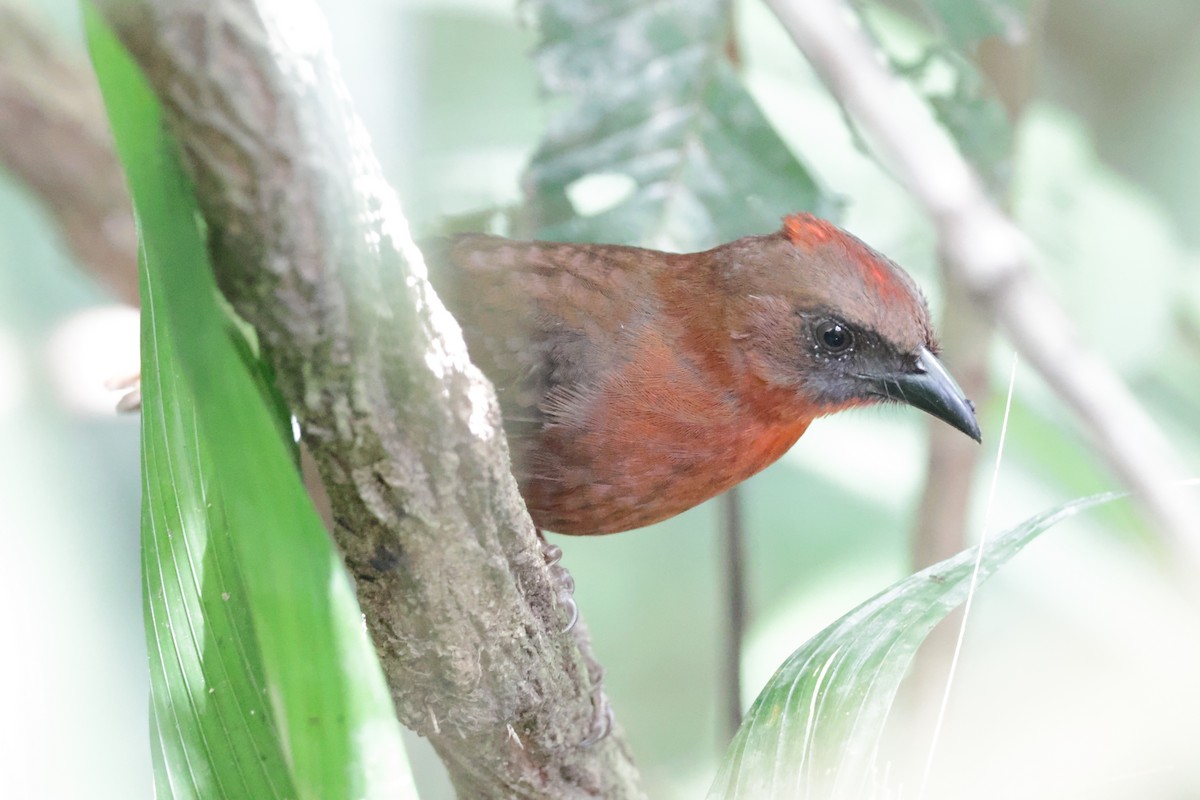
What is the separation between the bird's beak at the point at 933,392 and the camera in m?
1.71

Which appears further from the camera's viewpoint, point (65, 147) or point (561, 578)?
point (65, 147)

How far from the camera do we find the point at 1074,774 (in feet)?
4.95

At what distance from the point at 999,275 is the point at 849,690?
870 millimetres

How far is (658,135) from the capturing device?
6.67ft

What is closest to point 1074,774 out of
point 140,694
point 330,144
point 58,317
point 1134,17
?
point 330,144

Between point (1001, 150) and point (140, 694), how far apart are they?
1.84 meters

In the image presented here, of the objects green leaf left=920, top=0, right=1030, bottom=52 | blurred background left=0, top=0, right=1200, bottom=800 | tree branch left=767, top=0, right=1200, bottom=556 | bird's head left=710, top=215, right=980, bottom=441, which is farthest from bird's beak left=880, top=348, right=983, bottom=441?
green leaf left=920, top=0, right=1030, bottom=52

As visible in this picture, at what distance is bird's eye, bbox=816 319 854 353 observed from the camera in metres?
1.75

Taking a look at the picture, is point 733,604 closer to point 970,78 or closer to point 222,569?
point 970,78

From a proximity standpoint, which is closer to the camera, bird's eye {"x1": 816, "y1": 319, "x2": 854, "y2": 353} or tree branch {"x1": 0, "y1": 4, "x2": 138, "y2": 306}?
bird's eye {"x1": 816, "y1": 319, "x2": 854, "y2": 353}

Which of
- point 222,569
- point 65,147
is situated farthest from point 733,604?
point 65,147

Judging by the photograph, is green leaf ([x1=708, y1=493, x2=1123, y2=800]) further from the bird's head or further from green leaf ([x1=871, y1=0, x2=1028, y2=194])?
green leaf ([x1=871, y1=0, x2=1028, y2=194])

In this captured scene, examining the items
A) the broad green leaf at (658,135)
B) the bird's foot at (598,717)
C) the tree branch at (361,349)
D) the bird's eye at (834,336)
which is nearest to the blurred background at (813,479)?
the broad green leaf at (658,135)

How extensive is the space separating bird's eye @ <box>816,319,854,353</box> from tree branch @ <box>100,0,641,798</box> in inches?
29.2
